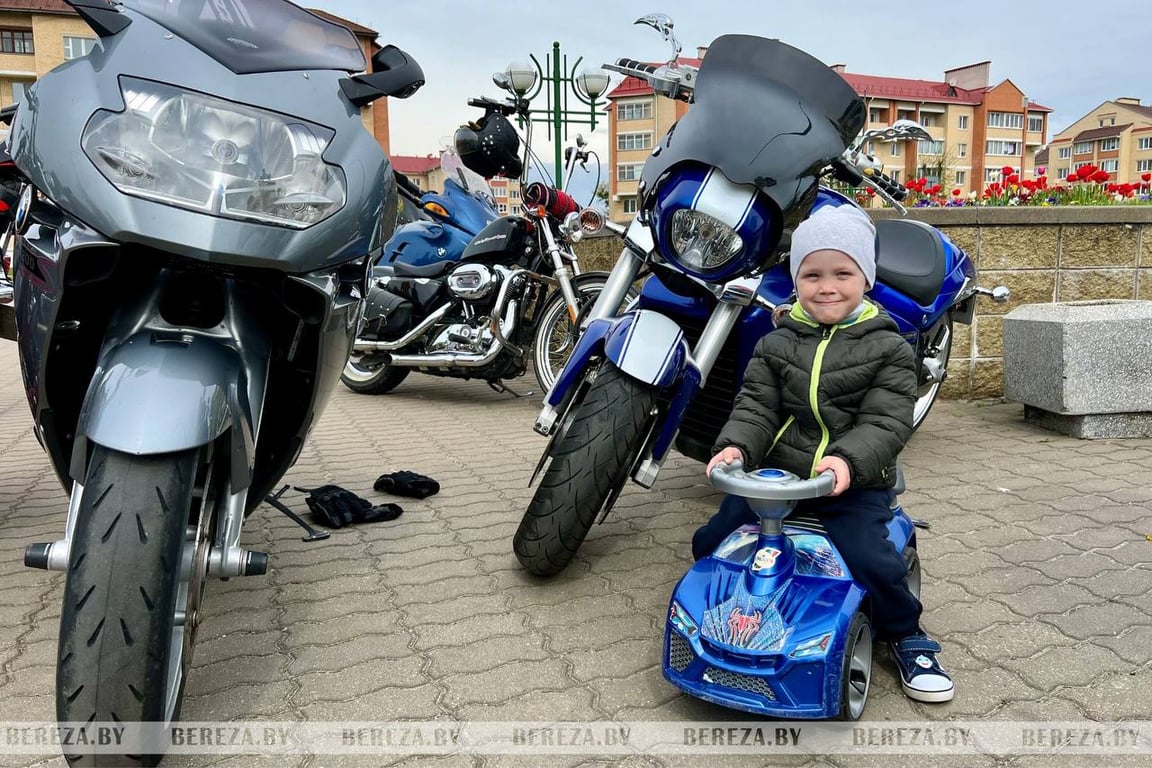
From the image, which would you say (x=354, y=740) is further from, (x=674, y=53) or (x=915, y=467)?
(x=915, y=467)

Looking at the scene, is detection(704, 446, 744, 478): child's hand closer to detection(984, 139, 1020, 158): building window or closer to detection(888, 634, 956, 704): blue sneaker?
detection(888, 634, 956, 704): blue sneaker

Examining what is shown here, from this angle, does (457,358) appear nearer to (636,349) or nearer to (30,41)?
(636,349)

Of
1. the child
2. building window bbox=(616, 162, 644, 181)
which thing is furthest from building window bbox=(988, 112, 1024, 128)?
the child

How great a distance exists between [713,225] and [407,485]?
6.13 feet

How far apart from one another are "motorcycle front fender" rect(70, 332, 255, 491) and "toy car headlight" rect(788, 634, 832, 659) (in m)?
1.17

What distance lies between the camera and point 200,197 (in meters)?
1.68

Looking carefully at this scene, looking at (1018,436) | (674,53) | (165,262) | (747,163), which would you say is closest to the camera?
(165,262)

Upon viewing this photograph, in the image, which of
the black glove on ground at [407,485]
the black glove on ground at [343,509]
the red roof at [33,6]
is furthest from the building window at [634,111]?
the black glove on ground at [343,509]

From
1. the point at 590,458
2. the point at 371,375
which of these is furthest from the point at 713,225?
the point at 371,375

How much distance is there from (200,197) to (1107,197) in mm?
7428

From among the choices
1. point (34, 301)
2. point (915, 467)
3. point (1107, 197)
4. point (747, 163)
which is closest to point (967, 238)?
point (915, 467)

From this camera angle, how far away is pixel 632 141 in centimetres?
6444

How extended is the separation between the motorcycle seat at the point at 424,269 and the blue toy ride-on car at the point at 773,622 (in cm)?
446

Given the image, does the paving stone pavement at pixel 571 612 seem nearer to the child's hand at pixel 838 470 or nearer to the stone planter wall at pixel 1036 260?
the child's hand at pixel 838 470
